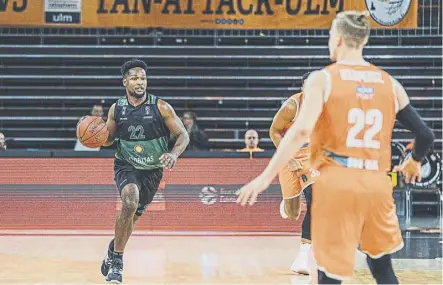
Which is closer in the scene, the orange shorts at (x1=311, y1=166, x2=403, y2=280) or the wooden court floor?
the orange shorts at (x1=311, y1=166, x2=403, y2=280)

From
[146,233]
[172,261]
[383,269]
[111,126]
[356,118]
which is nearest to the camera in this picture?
[356,118]

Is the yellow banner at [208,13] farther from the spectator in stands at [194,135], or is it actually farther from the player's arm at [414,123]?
the player's arm at [414,123]

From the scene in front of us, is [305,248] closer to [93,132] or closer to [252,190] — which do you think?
[93,132]

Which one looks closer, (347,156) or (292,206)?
(347,156)

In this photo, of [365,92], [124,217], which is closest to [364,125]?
[365,92]

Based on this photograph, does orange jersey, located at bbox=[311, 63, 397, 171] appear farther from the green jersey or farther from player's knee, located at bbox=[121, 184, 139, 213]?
the green jersey

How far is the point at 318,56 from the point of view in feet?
46.1

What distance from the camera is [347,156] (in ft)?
13.1

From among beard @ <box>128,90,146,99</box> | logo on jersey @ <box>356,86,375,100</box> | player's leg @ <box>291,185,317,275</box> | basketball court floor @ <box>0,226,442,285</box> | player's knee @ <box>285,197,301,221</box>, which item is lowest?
basketball court floor @ <box>0,226,442,285</box>

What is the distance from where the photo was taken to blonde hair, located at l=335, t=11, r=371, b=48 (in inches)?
158

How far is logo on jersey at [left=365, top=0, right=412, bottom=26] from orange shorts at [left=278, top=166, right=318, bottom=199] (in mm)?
6153

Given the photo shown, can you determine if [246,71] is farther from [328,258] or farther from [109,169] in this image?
[328,258]

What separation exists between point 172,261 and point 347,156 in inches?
165

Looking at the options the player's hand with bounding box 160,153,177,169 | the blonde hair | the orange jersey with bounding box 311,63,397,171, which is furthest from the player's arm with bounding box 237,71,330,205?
the player's hand with bounding box 160,153,177,169
